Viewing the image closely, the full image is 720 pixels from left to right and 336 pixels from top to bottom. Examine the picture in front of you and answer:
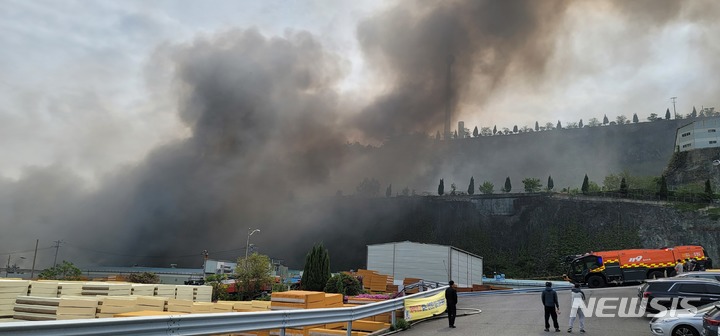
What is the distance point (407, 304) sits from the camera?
14.6m

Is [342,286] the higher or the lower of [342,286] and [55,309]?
the lower

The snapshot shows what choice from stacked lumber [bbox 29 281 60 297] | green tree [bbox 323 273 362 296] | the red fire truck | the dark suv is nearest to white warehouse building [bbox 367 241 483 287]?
the red fire truck

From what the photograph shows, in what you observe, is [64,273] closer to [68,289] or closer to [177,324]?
[68,289]

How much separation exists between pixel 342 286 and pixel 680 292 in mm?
18101

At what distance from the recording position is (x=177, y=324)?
6.10 m

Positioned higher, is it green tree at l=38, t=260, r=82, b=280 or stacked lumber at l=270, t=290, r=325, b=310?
stacked lumber at l=270, t=290, r=325, b=310

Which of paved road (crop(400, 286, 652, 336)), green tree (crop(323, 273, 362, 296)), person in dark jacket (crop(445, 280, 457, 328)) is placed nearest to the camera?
paved road (crop(400, 286, 652, 336))

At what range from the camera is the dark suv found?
1598 centimetres

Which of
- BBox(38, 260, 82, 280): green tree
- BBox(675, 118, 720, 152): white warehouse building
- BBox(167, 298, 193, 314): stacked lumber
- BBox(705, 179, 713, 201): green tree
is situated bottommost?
BBox(38, 260, 82, 280): green tree

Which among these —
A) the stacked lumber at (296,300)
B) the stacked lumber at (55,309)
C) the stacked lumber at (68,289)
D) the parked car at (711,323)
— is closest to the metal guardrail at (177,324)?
the stacked lumber at (296,300)

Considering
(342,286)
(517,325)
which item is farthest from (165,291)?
(517,325)

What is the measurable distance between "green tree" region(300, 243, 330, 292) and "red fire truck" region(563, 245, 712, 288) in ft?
62.8

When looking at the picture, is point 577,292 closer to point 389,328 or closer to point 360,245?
point 389,328

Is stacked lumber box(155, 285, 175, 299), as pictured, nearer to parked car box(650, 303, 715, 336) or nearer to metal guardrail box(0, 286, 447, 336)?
metal guardrail box(0, 286, 447, 336)
